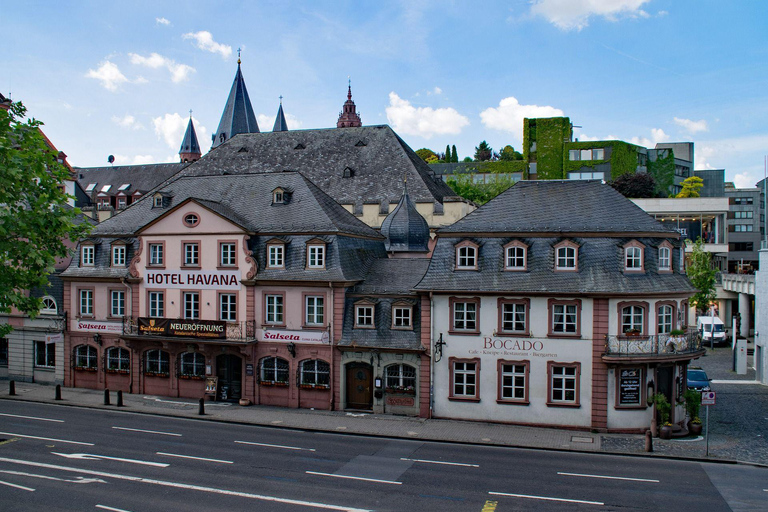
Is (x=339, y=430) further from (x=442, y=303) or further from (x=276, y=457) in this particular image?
(x=442, y=303)

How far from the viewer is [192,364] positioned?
36.5 meters

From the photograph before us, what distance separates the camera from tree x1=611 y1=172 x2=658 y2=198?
260 ft

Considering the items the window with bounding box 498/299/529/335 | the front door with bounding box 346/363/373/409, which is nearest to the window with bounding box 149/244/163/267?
the front door with bounding box 346/363/373/409

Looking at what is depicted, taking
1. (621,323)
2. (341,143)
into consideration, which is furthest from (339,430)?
(341,143)

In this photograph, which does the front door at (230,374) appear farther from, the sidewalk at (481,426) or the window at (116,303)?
the window at (116,303)

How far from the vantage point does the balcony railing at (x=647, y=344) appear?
2870 cm

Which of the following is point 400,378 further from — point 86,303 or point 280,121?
point 280,121

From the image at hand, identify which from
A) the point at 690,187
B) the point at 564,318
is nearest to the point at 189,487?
the point at 564,318

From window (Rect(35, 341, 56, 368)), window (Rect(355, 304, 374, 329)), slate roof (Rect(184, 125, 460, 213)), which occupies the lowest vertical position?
window (Rect(35, 341, 56, 368))

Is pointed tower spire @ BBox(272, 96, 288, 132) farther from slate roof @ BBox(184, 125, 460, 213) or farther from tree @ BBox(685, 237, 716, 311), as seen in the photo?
tree @ BBox(685, 237, 716, 311)

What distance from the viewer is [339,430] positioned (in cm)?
2917

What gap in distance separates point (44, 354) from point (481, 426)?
27.5 metres

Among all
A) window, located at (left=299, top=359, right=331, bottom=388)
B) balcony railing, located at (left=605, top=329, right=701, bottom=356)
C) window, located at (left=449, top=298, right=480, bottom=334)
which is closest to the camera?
balcony railing, located at (left=605, top=329, right=701, bottom=356)

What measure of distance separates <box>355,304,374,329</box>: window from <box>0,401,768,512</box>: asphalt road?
6275 mm
